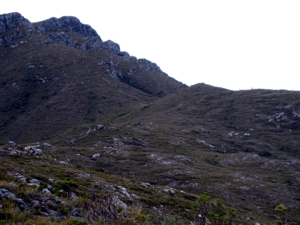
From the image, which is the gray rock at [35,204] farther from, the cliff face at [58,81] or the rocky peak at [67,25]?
the rocky peak at [67,25]

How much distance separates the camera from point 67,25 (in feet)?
461

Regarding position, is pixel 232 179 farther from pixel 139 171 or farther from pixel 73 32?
pixel 73 32

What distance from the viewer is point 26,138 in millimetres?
60625

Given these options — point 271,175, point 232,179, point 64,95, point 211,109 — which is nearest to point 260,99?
point 211,109

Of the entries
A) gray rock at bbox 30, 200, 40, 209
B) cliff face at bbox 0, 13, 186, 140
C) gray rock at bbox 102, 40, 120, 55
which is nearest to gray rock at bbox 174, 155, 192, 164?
gray rock at bbox 30, 200, 40, 209

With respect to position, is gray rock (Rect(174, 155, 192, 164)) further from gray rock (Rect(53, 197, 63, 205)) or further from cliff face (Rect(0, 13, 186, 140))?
cliff face (Rect(0, 13, 186, 140))

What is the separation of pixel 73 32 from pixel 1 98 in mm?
67385

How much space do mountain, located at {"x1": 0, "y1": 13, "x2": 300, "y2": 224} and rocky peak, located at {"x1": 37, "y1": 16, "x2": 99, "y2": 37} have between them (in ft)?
4.61

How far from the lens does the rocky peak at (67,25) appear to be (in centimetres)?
12736

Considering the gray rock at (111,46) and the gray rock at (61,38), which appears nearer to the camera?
the gray rock at (61,38)

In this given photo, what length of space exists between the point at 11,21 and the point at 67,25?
2735cm

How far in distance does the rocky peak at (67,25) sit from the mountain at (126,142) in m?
1.41

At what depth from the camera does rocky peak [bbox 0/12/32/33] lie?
118 metres

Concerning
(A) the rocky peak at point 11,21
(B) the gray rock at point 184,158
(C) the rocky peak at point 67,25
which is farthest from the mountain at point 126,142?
(C) the rocky peak at point 67,25
